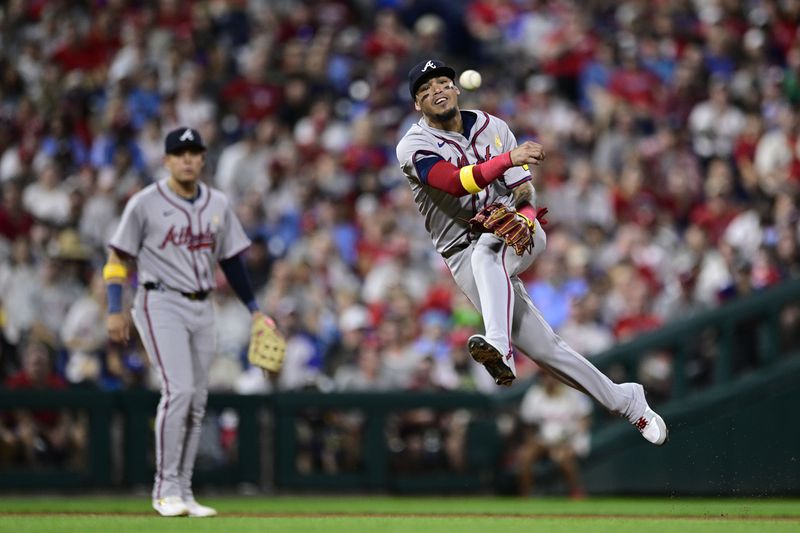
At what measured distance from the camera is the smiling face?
291 inches

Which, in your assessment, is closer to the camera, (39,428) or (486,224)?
(486,224)

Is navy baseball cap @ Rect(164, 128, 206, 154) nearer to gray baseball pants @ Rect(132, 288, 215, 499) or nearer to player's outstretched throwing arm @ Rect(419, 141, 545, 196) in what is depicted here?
gray baseball pants @ Rect(132, 288, 215, 499)

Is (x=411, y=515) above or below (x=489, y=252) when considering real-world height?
below

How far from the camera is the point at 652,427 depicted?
24.6ft

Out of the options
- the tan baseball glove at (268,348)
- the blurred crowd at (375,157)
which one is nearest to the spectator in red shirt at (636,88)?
the blurred crowd at (375,157)

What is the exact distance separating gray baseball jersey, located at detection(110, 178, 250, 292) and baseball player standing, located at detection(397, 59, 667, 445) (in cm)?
175

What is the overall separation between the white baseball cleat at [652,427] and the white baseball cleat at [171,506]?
2.80 meters

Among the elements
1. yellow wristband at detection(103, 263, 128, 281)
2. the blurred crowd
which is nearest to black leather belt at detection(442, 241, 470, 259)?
yellow wristband at detection(103, 263, 128, 281)

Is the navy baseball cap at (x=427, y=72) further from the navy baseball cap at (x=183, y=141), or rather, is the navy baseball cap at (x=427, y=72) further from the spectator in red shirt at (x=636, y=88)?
the spectator in red shirt at (x=636, y=88)

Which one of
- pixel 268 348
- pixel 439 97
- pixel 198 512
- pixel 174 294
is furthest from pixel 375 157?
pixel 439 97

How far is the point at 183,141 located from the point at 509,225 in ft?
8.08

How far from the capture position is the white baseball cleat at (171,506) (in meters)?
8.23

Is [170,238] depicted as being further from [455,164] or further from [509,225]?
[509,225]

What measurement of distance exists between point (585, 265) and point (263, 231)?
123 inches
